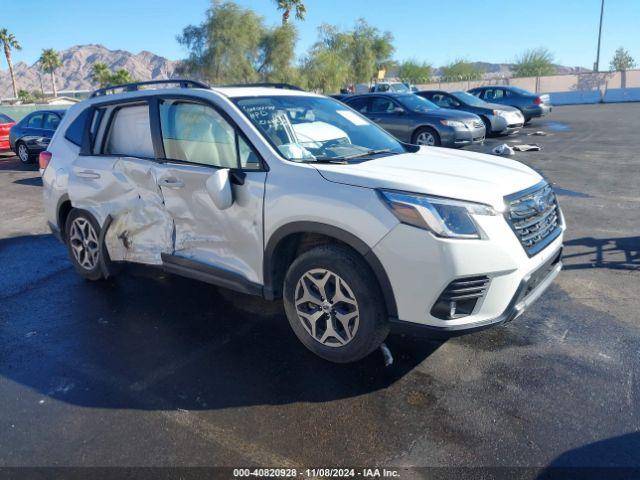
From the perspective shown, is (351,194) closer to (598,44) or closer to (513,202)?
(513,202)

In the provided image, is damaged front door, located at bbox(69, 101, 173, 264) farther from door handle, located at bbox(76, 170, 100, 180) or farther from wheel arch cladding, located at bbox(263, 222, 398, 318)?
wheel arch cladding, located at bbox(263, 222, 398, 318)

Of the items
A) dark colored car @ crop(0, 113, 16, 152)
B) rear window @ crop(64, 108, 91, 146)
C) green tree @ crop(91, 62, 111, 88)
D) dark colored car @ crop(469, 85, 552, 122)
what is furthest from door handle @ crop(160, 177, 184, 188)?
green tree @ crop(91, 62, 111, 88)

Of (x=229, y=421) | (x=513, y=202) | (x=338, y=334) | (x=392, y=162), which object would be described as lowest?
(x=229, y=421)

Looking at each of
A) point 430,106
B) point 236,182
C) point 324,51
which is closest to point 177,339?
point 236,182

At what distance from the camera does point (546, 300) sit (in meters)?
4.31

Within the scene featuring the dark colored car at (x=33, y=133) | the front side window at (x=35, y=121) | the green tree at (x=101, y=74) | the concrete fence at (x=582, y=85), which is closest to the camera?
the dark colored car at (x=33, y=133)

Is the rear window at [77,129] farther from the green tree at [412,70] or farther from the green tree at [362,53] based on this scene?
the green tree at [412,70]

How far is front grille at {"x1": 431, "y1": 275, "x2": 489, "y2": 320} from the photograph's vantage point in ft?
9.16

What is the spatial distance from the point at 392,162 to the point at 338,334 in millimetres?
1264

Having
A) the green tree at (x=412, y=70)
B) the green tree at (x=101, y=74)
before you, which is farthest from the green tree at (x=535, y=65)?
the green tree at (x=101, y=74)

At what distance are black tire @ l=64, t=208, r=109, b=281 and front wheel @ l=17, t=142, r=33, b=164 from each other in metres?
11.0

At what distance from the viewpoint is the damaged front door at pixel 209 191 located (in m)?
3.51

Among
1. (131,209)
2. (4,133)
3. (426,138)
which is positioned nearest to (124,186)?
(131,209)

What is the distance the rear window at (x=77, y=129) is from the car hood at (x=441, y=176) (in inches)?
112
